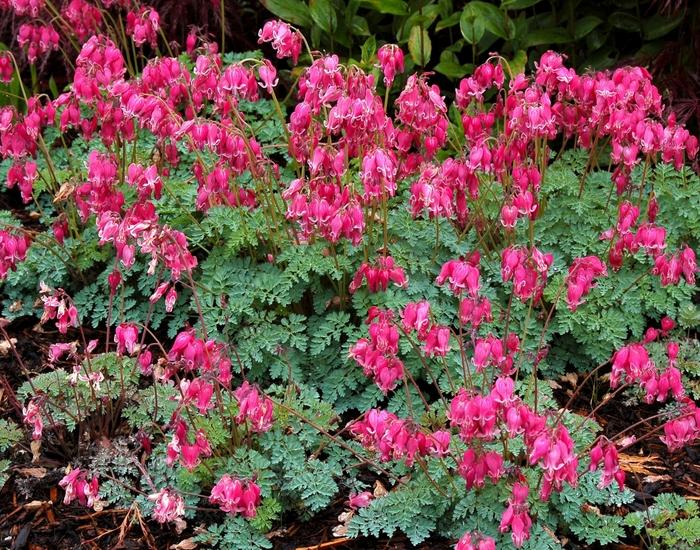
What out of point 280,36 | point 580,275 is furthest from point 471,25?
point 580,275

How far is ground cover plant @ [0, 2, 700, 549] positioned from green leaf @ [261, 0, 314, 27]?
1.60m

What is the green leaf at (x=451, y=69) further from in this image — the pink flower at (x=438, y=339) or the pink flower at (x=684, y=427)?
the pink flower at (x=684, y=427)

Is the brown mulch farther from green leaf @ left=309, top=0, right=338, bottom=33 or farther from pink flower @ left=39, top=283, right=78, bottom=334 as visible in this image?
green leaf @ left=309, top=0, right=338, bottom=33

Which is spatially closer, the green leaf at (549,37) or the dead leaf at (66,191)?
the dead leaf at (66,191)

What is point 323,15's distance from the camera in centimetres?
632

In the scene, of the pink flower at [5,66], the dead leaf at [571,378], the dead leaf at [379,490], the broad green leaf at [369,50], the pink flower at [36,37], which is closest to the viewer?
the dead leaf at [379,490]

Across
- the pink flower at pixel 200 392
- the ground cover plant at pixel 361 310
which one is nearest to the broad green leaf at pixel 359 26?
the ground cover plant at pixel 361 310

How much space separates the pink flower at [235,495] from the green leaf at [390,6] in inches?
149

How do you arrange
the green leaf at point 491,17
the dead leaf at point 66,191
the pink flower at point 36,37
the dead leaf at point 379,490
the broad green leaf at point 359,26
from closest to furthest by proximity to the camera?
the dead leaf at point 379,490 < the dead leaf at point 66,191 < the pink flower at point 36,37 < the green leaf at point 491,17 < the broad green leaf at point 359,26

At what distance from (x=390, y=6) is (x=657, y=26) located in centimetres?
166

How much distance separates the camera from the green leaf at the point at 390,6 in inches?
243

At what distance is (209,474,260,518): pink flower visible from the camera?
318 cm

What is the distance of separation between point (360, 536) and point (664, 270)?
155cm

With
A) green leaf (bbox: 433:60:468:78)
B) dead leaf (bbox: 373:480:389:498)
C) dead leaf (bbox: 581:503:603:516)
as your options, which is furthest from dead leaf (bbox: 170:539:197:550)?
green leaf (bbox: 433:60:468:78)
